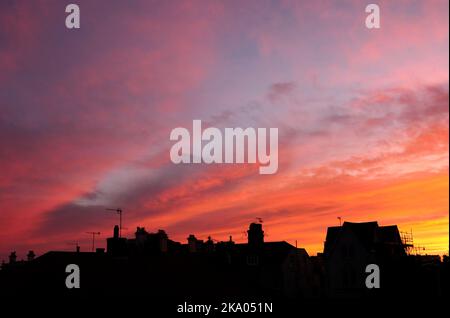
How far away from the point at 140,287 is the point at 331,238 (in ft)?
114

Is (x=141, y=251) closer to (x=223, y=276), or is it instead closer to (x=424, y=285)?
(x=223, y=276)

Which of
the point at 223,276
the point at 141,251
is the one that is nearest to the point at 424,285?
the point at 223,276

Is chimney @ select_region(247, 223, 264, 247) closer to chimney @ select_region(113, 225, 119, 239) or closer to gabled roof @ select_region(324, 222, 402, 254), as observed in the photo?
gabled roof @ select_region(324, 222, 402, 254)

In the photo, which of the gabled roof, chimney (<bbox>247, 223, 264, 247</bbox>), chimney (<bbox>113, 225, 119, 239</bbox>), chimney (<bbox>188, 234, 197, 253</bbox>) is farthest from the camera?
chimney (<bbox>247, 223, 264, 247</bbox>)

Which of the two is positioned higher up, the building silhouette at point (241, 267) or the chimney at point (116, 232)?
the chimney at point (116, 232)

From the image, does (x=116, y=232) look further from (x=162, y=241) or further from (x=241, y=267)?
(x=241, y=267)

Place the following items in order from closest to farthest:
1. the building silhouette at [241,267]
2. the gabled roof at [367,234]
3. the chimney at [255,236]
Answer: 1. the building silhouette at [241,267]
2. the gabled roof at [367,234]
3. the chimney at [255,236]

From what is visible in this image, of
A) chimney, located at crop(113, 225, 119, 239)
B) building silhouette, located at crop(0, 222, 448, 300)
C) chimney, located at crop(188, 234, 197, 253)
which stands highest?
chimney, located at crop(113, 225, 119, 239)

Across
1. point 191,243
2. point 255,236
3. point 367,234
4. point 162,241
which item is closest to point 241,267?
point 255,236

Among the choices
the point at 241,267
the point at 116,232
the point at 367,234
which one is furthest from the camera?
the point at 241,267

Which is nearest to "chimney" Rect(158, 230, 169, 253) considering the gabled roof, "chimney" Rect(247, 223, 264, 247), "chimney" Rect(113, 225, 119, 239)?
"chimney" Rect(113, 225, 119, 239)

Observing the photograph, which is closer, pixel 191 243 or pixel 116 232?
pixel 116 232

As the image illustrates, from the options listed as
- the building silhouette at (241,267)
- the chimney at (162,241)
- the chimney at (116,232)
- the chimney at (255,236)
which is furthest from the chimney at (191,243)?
the chimney at (116,232)

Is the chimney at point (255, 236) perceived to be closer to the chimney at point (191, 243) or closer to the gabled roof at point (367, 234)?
the gabled roof at point (367, 234)
